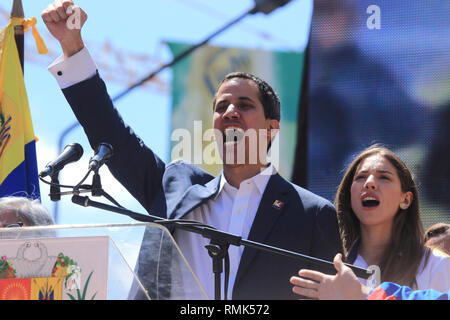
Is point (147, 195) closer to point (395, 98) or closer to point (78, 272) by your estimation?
point (78, 272)

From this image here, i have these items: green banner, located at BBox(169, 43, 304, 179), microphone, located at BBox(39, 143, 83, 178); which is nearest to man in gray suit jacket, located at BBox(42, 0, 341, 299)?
microphone, located at BBox(39, 143, 83, 178)

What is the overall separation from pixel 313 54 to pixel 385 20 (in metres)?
0.69

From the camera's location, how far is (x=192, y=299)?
1.92 m

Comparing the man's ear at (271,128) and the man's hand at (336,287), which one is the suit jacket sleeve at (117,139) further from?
the man's hand at (336,287)

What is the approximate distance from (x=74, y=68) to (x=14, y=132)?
4.60 ft

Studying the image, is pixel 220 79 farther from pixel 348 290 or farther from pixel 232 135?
pixel 348 290

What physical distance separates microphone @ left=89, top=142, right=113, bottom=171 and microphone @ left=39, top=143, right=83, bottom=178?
2.4 inches

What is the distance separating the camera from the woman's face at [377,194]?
368 centimetres

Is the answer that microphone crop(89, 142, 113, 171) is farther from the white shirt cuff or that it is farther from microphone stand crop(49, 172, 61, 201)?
the white shirt cuff

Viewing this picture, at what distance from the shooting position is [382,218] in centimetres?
368

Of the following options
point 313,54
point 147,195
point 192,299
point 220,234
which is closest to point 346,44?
point 313,54

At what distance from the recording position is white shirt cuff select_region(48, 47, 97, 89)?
123 inches

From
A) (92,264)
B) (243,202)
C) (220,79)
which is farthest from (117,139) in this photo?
(220,79)

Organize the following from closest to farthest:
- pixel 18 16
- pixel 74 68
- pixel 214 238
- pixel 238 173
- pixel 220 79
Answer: pixel 214 238
pixel 74 68
pixel 238 173
pixel 18 16
pixel 220 79
